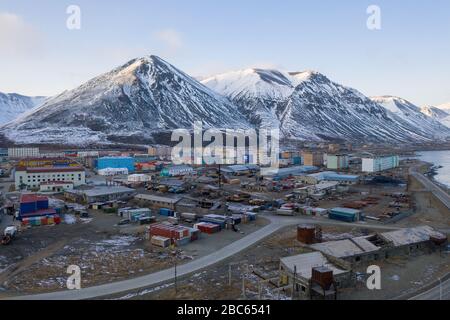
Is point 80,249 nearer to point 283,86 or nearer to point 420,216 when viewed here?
point 420,216

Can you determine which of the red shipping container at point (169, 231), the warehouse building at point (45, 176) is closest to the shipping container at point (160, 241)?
the red shipping container at point (169, 231)

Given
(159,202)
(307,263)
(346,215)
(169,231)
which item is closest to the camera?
(307,263)

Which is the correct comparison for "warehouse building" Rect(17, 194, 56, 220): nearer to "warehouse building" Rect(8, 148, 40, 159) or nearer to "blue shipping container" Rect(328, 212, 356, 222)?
"blue shipping container" Rect(328, 212, 356, 222)

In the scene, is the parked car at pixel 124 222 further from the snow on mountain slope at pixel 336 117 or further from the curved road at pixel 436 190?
the snow on mountain slope at pixel 336 117

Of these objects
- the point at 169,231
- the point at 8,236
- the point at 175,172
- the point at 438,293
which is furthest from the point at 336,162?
the point at 8,236

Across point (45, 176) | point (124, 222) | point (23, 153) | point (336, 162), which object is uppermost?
point (23, 153)

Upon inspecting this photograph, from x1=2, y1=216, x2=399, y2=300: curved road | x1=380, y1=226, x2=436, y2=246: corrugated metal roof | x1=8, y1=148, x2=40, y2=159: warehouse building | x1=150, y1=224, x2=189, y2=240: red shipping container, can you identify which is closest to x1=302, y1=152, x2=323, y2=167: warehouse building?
x1=2, y1=216, x2=399, y2=300: curved road

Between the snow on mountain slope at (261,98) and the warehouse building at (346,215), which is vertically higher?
the snow on mountain slope at (261,98)

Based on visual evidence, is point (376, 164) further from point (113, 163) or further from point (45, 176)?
point (45, 176)
